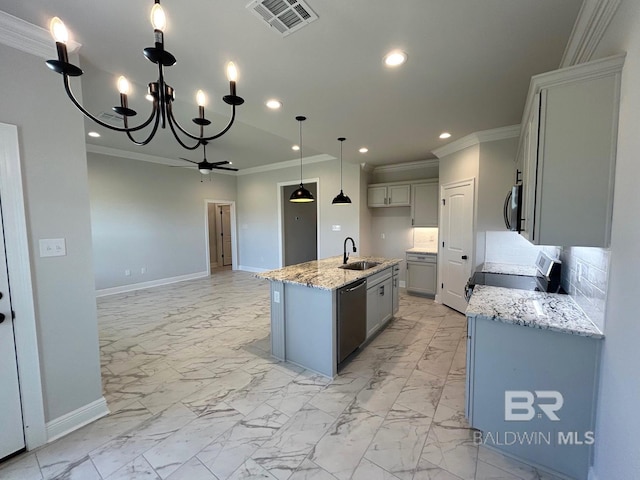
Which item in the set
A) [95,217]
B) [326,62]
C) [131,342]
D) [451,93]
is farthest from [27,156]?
[95,217]

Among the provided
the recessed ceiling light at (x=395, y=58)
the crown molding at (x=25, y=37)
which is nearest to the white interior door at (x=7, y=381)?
the crown molding at (x=25, y=37)

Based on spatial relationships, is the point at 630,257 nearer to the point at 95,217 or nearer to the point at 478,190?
the point at 478,190

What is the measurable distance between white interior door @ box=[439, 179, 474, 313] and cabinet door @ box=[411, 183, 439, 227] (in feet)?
1.45

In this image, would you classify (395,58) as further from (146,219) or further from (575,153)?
(146,219)

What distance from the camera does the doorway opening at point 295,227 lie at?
7.01 m

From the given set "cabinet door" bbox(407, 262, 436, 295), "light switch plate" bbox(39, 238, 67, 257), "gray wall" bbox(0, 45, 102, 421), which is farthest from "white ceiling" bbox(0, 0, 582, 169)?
"cabinet door" bbox(407, 262, 436, 295)

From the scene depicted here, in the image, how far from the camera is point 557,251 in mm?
2600

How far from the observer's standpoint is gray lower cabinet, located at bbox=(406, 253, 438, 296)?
201 inches

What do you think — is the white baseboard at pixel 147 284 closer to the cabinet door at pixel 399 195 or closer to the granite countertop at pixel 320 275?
the granite countertop at pixel 320 275

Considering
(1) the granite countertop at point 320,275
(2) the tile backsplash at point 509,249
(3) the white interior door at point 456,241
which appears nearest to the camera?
(1) the granite countertop at point 320,275

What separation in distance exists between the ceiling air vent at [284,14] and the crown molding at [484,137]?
3.14m

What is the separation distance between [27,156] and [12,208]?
348 millimetres

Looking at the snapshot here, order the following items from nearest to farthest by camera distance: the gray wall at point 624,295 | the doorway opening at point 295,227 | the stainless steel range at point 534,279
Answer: the gray wall at point 624,295
the stainless steel range at point 534,279
the doorway opening at point 295,227

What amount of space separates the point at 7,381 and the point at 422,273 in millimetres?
5293
